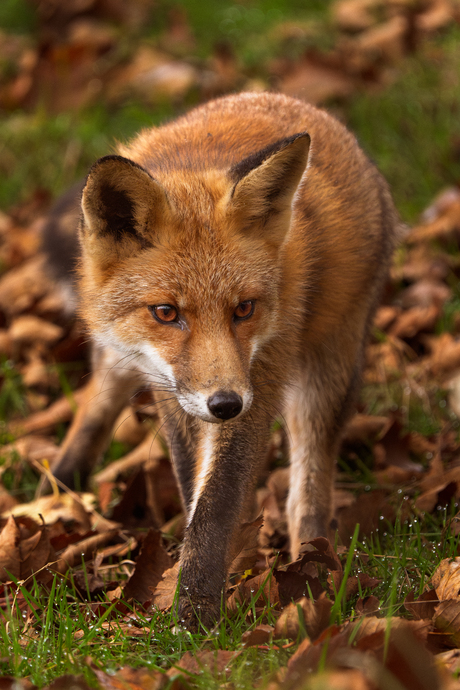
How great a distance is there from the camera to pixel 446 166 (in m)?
6.96

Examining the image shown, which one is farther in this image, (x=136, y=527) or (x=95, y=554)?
(x=136, y=527)

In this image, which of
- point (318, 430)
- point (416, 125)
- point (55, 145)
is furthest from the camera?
point (55, 145)

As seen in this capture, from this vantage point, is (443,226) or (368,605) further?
(443,226)

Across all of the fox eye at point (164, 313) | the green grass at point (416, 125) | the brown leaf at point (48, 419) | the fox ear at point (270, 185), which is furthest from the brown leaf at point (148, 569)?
the green grass at point (416, 125)

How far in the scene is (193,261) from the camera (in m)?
3.16

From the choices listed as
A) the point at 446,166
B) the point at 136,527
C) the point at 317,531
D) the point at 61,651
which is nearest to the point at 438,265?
the point at 446,166

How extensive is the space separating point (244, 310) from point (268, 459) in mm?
1949

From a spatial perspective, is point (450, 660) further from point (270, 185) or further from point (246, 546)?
point (270, 185)

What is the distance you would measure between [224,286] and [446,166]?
15.2 feet

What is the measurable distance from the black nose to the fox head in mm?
33

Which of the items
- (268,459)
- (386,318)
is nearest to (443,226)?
(386,318)

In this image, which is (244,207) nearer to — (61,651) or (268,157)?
(268,157)

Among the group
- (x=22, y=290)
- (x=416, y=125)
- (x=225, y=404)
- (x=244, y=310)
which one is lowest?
(x=225, y=404)

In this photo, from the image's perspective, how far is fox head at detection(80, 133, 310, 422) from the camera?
3.01 m
